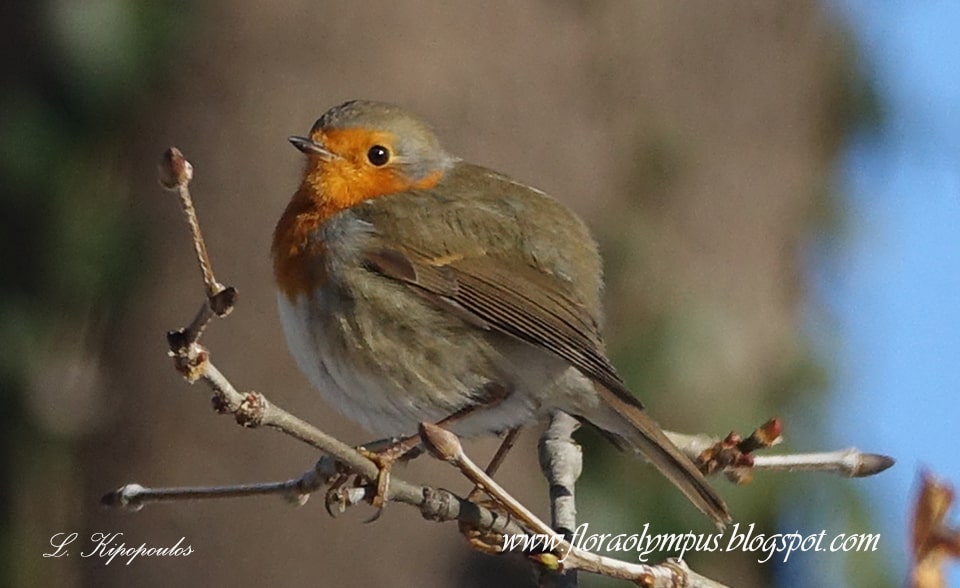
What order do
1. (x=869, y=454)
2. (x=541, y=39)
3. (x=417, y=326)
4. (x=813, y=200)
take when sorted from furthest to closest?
(x=813, y=200) < (x=541, y=39) < (x=417, y=326) < (x=869, y=454)

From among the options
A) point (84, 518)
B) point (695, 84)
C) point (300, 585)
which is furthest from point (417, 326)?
point (695, 84)

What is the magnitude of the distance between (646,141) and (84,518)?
2226 mm

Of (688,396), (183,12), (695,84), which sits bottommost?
(688,396)

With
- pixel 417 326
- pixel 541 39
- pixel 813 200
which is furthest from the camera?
pixel 813 200

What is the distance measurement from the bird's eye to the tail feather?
64 centimetres

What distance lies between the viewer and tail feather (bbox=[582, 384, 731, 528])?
2.72 m

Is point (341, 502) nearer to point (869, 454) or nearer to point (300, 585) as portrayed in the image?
point (869, 454)

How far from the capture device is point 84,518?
482 cm

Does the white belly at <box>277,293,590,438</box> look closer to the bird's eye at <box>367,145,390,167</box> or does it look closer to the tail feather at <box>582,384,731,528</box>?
the tail feather at <box>582,384,731,528</box>

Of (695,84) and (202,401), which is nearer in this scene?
(202,401)

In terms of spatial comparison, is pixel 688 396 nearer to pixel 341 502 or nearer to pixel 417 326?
pixel 417 326

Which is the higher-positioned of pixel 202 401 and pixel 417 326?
pixel 202 401
